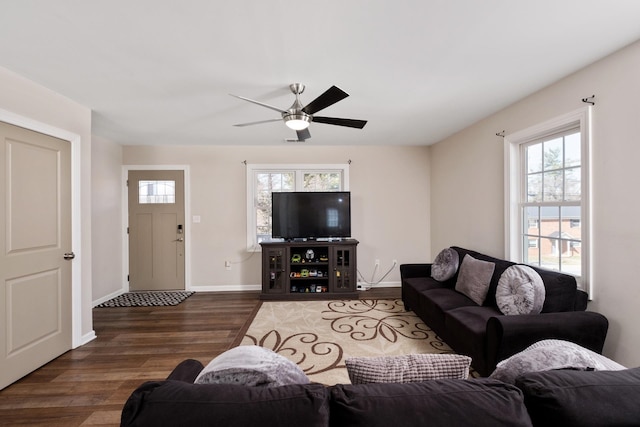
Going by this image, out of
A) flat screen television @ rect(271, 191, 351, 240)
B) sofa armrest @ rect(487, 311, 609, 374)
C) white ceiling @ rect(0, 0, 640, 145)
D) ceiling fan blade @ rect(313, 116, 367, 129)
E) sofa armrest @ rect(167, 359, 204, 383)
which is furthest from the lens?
flat screen television @ rect(271, 191, 351, 240)

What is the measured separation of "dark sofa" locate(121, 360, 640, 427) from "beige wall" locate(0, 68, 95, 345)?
8.78ft

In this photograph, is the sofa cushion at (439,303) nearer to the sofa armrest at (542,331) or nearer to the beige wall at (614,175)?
the sofa armrest at (542,331)

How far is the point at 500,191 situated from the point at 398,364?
275 centimetres

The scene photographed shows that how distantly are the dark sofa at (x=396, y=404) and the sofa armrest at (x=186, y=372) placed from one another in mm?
447

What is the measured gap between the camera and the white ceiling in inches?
57.0

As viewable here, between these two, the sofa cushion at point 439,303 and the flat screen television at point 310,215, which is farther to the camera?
the flat screen television at point 310,215

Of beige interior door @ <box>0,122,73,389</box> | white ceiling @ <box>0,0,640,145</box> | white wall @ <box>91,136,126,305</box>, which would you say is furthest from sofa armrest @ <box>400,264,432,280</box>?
white wall @ <box>91,136,126,305</box>

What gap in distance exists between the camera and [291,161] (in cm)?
441

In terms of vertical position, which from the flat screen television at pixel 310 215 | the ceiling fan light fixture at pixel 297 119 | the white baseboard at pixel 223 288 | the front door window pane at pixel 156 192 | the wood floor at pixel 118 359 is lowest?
the wood floor at pixel 118 359

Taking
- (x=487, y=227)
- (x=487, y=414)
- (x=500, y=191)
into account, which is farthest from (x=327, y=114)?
(x=487, y=414)

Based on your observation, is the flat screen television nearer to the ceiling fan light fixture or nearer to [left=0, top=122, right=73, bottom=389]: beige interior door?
the ceiling fan light fixture

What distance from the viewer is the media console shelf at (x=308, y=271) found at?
3914 mm

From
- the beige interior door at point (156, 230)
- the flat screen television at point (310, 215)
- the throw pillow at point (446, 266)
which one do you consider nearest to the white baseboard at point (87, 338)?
the beige interior door at point (156, 230)

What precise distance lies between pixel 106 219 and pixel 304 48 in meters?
3.91
